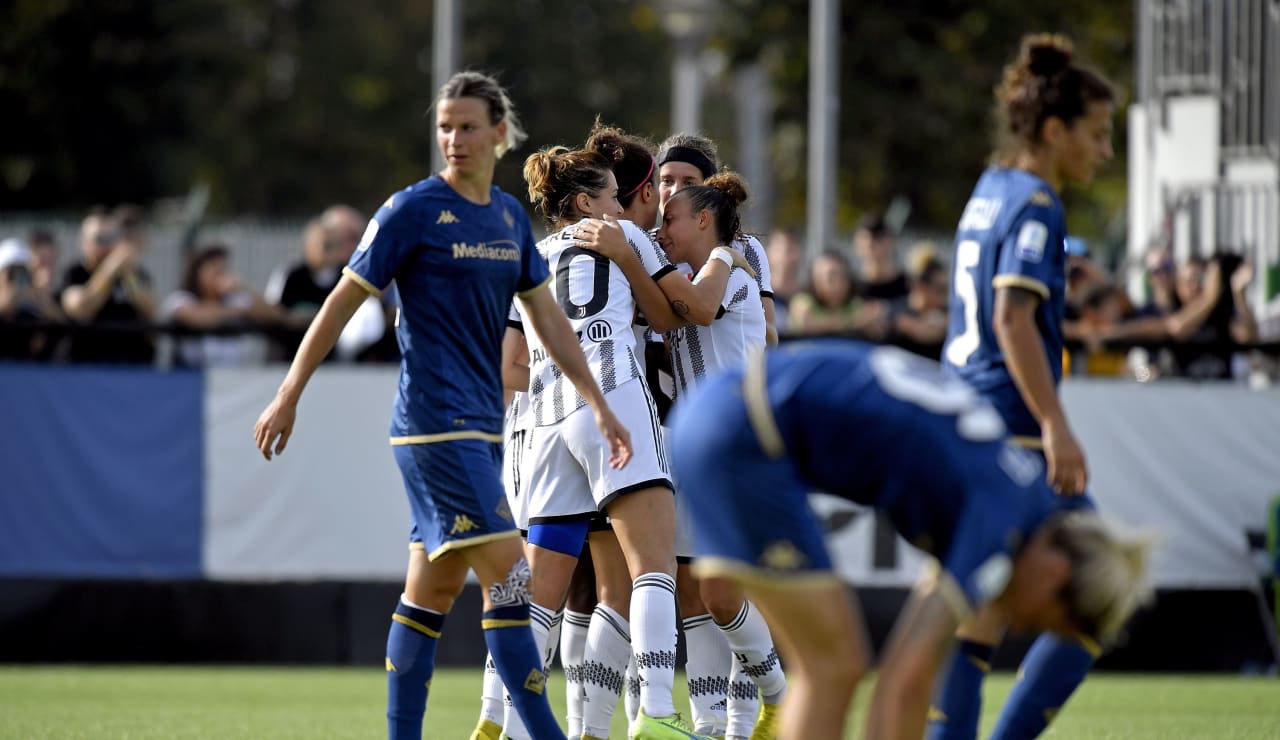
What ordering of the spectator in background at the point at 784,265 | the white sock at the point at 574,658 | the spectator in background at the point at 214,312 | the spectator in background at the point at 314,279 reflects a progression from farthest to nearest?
the spectator in background at the point at 784,265 < the spectator in background at the point at 314,279 < the spectator in background at the point at 214,312 < the white sock at the point at 574,658

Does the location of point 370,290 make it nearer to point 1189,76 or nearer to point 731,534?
point 731,534

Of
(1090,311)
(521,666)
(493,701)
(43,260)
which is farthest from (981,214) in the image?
(43,260)

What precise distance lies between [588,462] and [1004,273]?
1840 millimetres

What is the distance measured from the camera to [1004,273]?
5836 mm

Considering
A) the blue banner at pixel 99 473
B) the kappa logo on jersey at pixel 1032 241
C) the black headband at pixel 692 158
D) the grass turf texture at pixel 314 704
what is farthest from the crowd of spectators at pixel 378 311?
the kappa logo on jersey at pixel 1032 241

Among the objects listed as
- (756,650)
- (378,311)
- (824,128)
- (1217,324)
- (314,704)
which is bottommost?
(314,704)

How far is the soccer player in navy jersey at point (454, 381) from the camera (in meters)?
6.09

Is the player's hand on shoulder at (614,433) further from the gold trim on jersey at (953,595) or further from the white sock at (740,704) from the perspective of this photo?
the gold trim on jersey at (953,595)

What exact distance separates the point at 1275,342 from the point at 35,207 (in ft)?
95.1

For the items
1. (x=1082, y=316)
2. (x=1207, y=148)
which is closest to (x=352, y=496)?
(x=1082, y=316)

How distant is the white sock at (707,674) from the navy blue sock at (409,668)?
53.9 inches

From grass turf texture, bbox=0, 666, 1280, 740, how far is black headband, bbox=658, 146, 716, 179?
9.12ft

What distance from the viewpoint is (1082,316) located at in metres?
13.9

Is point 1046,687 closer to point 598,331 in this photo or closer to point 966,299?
point 966,299
